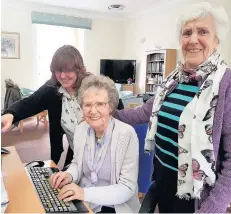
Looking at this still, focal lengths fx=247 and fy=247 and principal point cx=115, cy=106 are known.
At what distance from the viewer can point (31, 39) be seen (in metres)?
5.95

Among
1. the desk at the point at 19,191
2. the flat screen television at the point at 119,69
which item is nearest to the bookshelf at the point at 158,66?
the flat screen television at the point at 119,69

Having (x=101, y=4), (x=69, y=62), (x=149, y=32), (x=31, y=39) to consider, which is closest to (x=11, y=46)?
(x=31, y=39)

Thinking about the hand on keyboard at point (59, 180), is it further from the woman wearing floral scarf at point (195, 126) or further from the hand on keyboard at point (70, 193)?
the woman wearing floral scarf at point (195, 126)

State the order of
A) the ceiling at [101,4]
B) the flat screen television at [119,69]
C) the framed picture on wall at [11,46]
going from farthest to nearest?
the flat screen television at [119,69] → the framed picture on wall at [11,46] → the ceiling at [101,4]

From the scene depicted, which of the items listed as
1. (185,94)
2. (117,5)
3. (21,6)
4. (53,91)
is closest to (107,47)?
(117,5)

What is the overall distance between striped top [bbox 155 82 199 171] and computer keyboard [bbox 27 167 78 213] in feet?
1.53

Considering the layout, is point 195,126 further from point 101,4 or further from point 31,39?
point 31,39

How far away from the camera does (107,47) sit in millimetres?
6879

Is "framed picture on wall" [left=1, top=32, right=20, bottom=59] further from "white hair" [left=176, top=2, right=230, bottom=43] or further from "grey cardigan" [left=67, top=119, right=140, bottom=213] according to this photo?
"white hair" [left=176, top=2, right=230, bottom=43]

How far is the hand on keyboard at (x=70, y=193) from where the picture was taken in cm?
98

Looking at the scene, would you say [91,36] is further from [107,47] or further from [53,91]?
[53,91]

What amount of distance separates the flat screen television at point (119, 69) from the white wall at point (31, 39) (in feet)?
0.94

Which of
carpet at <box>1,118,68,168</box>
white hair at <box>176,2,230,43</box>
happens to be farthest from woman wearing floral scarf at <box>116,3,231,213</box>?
carpet at <box>1,118,68,168</box>

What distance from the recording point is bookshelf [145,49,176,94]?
5.02 metres
